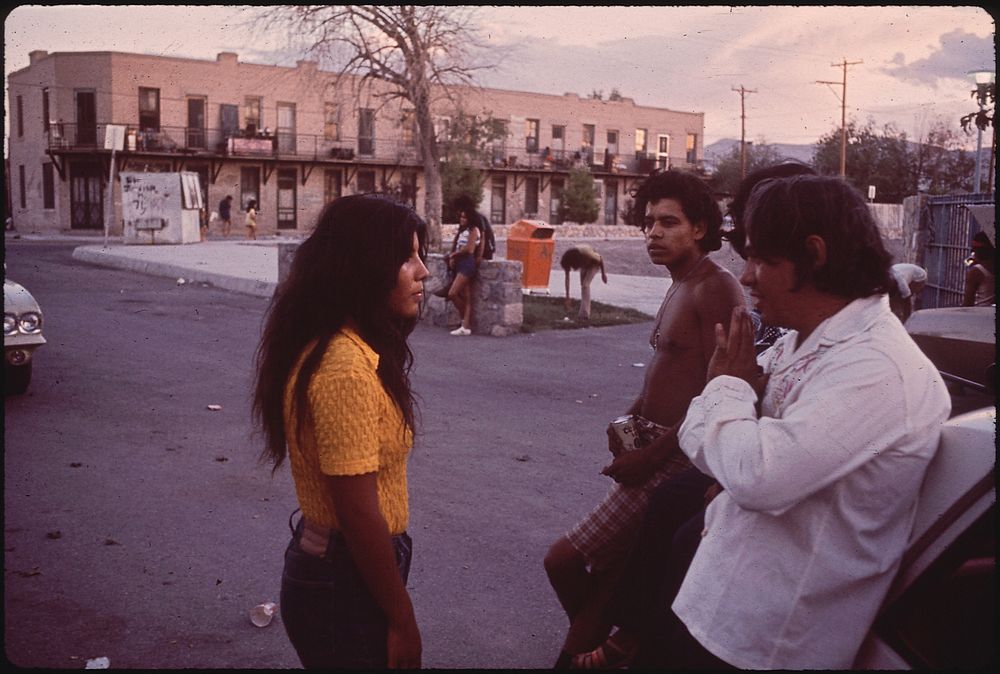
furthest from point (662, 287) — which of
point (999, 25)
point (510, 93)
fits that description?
point (510, 93)

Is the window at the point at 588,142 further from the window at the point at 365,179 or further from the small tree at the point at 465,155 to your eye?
the window at the point at 365,179

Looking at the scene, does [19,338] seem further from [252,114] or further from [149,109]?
[252,114]

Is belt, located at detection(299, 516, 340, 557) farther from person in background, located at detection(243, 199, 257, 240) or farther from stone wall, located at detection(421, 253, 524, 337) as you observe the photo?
person in background, located at detection(243, 199, 257, 240)

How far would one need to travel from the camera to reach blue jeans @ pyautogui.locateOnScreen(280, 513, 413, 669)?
2094 mm

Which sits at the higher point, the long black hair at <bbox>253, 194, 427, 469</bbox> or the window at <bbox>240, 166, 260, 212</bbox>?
the window at <bbox>240, 166, 260, 212</bbox>

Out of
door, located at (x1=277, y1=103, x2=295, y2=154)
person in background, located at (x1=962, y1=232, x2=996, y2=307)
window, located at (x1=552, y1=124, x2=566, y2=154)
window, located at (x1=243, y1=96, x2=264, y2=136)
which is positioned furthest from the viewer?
window, located at (x1=552, y1=124, x2=566, y2=154)

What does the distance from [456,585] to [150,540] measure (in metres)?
1.60

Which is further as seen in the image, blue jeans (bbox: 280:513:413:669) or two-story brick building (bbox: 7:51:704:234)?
two-story brick building (bbox: 7:51:704:234)

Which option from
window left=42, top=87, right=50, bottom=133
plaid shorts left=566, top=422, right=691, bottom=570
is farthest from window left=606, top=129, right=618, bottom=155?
plaid shorts left=566, top=422, right=691, bottom=570

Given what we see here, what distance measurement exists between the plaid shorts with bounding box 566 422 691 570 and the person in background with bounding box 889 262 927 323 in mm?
917

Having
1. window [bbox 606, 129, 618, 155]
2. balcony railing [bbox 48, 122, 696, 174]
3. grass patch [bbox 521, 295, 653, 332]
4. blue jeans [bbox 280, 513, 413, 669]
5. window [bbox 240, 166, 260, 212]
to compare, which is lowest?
grass patch [bbox 521, 295, 653, 332]

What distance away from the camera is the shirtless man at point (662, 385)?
3.06 m

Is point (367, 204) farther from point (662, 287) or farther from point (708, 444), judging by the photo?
point (662, 287)

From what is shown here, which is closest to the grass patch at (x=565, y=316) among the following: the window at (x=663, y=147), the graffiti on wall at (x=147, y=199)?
the graffiti on wall at (x=147, y=199)
